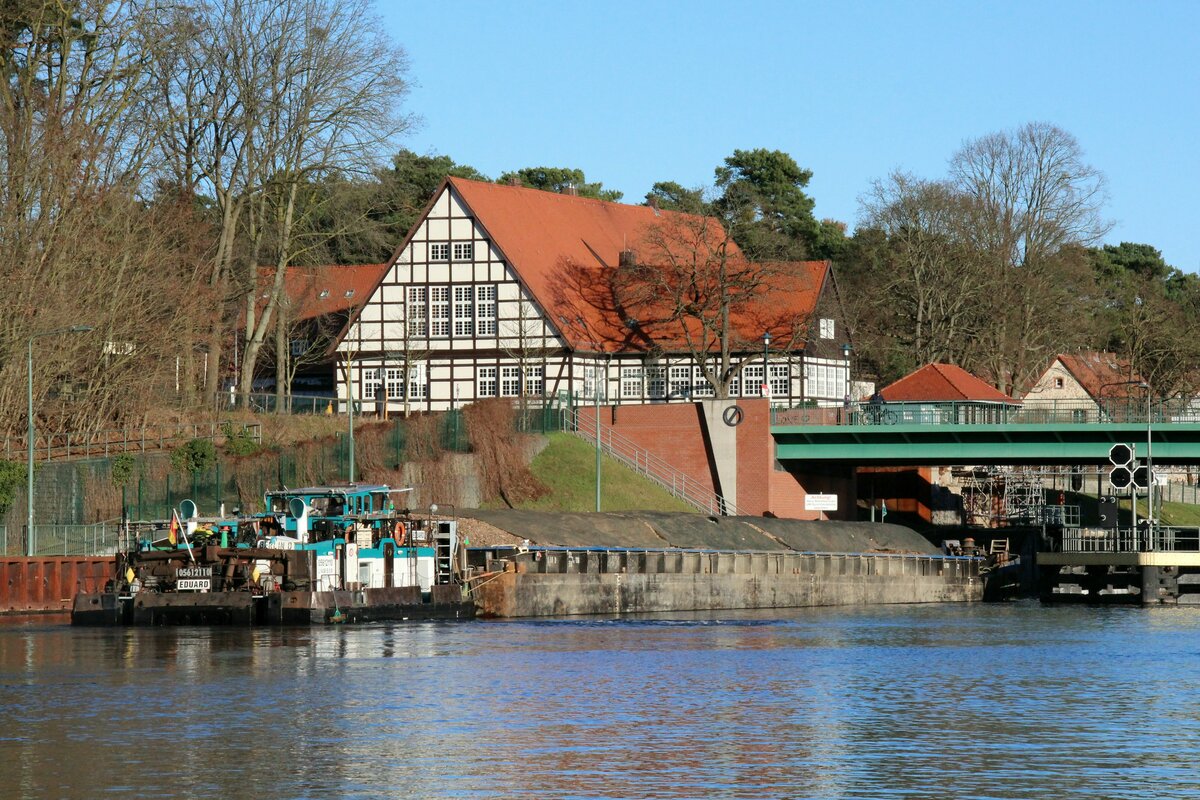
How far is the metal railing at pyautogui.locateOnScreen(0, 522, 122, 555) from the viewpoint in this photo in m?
64.2

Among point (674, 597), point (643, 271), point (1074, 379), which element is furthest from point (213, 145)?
point (1074, 379)

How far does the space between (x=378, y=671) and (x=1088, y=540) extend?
145 ft

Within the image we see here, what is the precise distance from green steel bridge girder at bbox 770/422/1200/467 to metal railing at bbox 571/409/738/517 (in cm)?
356

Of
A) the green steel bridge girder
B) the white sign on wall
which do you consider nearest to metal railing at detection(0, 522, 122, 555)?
the green steel bridge girder

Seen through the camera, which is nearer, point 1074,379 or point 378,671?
point 378,671

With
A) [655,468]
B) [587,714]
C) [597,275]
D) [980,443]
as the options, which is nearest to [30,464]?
[587,714]

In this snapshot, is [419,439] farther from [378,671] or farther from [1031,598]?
[378,671]

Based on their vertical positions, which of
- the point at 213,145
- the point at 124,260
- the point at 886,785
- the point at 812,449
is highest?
the point at 213,145

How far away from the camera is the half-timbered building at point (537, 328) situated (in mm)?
97750

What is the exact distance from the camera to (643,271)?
100500 mm

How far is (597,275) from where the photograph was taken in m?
104

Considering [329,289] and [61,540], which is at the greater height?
[329,289]

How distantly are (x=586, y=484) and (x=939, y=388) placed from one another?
22230 mm

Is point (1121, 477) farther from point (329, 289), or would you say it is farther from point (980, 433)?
point (329, 289)
